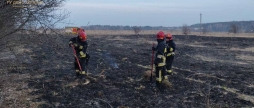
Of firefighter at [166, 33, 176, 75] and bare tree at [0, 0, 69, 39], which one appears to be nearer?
bare tree at [0, 0, 69, 39]

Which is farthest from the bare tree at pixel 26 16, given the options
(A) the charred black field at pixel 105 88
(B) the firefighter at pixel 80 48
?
(B) the firefighter at pixel 80 48

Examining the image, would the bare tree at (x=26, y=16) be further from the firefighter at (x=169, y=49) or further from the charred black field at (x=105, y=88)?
the firefighter at (x=169, y=49)

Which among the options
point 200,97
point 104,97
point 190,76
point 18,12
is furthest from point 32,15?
point 190,76

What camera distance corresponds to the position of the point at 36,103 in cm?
816

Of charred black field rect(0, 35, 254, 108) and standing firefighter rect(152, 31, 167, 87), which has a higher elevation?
standing firefighter rect(152, 31, 167, 87)

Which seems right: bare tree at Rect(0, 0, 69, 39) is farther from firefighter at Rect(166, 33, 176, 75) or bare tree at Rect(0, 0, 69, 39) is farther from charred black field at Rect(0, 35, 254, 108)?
firefighter at Rect(166, 33, 176, 75)

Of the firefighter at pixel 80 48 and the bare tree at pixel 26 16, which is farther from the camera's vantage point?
the firefighter at pixel 80 48

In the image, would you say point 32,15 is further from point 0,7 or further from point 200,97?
point 200,97

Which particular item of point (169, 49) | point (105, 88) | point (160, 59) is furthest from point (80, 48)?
point (169, 49)

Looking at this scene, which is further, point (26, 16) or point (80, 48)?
point (80, 48)

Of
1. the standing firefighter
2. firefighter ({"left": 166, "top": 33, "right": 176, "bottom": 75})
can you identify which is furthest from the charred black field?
firefighter ({"left": 166, "top": 33, "right": 176, "bottom": 75})

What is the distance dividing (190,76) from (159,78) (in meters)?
3.22

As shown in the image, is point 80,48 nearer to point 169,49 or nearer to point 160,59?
point 160,59

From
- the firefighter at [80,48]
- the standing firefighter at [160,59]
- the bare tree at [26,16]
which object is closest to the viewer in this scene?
the bare tree at [26,16]
